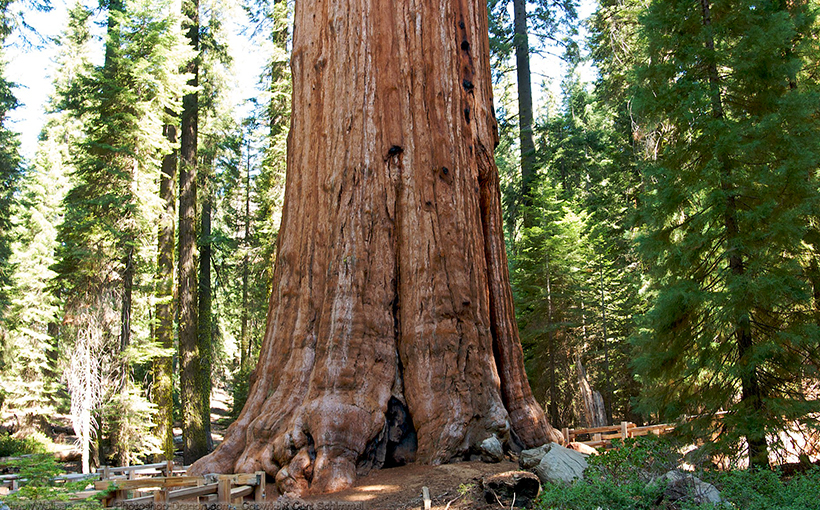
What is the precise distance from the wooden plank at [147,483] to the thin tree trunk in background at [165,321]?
9.83 metres

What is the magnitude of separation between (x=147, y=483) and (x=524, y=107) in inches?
659

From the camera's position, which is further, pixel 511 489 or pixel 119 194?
pixel 119 194

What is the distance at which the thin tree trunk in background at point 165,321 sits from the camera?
49.9 ft

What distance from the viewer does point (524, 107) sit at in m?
19.5

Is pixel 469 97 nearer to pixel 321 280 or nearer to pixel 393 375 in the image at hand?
pixel 321 280

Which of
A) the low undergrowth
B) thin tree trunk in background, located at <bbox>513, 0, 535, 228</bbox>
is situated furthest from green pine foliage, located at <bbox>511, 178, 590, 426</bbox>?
the low undergrowth

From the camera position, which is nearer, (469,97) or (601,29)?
(469,97)

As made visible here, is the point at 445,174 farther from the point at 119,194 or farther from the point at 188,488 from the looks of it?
the point at 119,194

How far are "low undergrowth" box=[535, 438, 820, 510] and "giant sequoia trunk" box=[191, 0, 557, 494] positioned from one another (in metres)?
1.63

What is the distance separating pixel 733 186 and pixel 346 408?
581cm

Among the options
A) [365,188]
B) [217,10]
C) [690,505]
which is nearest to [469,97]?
[365,188]

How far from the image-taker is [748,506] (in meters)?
4.42

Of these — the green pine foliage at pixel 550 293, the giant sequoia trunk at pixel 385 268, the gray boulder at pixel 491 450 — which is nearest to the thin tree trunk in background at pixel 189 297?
the green pine foliage at pixel 550 293

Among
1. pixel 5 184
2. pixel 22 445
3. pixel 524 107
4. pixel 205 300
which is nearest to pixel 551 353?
pixel 524 107
